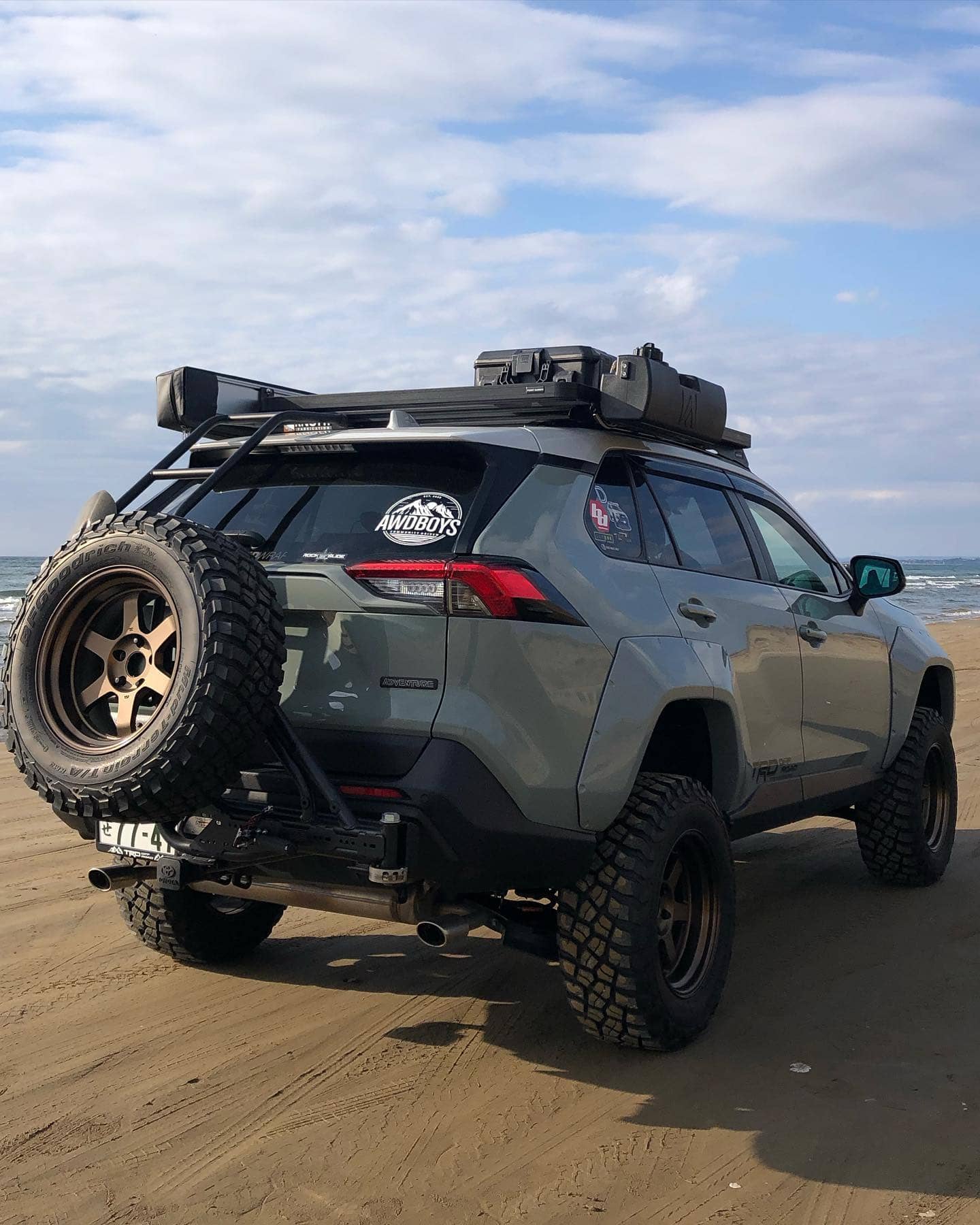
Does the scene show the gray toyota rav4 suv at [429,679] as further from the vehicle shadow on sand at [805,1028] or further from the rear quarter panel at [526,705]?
the vehicle shadow on sand at [805,1028]

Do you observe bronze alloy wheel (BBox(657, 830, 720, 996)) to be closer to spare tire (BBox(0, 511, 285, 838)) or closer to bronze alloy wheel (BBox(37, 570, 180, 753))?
spare tire (BBox(0, 511, 285, 838))

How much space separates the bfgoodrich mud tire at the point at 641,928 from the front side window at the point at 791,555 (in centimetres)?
159

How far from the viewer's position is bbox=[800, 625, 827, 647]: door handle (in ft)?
17.1

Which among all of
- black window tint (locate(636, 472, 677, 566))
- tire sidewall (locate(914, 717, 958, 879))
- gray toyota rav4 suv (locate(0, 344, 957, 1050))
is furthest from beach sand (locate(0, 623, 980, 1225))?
black window tint (locate(636, 472, 677, 566))

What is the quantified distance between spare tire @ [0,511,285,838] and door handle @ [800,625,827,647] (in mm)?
2596

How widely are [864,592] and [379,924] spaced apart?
2661 millimetres

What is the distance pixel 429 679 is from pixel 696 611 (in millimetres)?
1248

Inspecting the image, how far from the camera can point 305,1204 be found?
3.02 meters

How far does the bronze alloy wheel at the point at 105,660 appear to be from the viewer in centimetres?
338

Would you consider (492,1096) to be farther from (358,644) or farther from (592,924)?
(358,644)

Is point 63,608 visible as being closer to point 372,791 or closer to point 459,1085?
point 372,791

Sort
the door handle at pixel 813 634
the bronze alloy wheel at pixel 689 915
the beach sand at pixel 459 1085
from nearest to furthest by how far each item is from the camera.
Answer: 1. the beach sand at pixel 459 1085
2. the bronze alloy wheel at pixel 689 915
3. the door handle at pixel 813 634

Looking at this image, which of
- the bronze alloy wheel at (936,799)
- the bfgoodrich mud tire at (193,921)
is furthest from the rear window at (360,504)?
the bronze alloy wheel at (936,799)

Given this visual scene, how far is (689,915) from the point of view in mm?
4234
